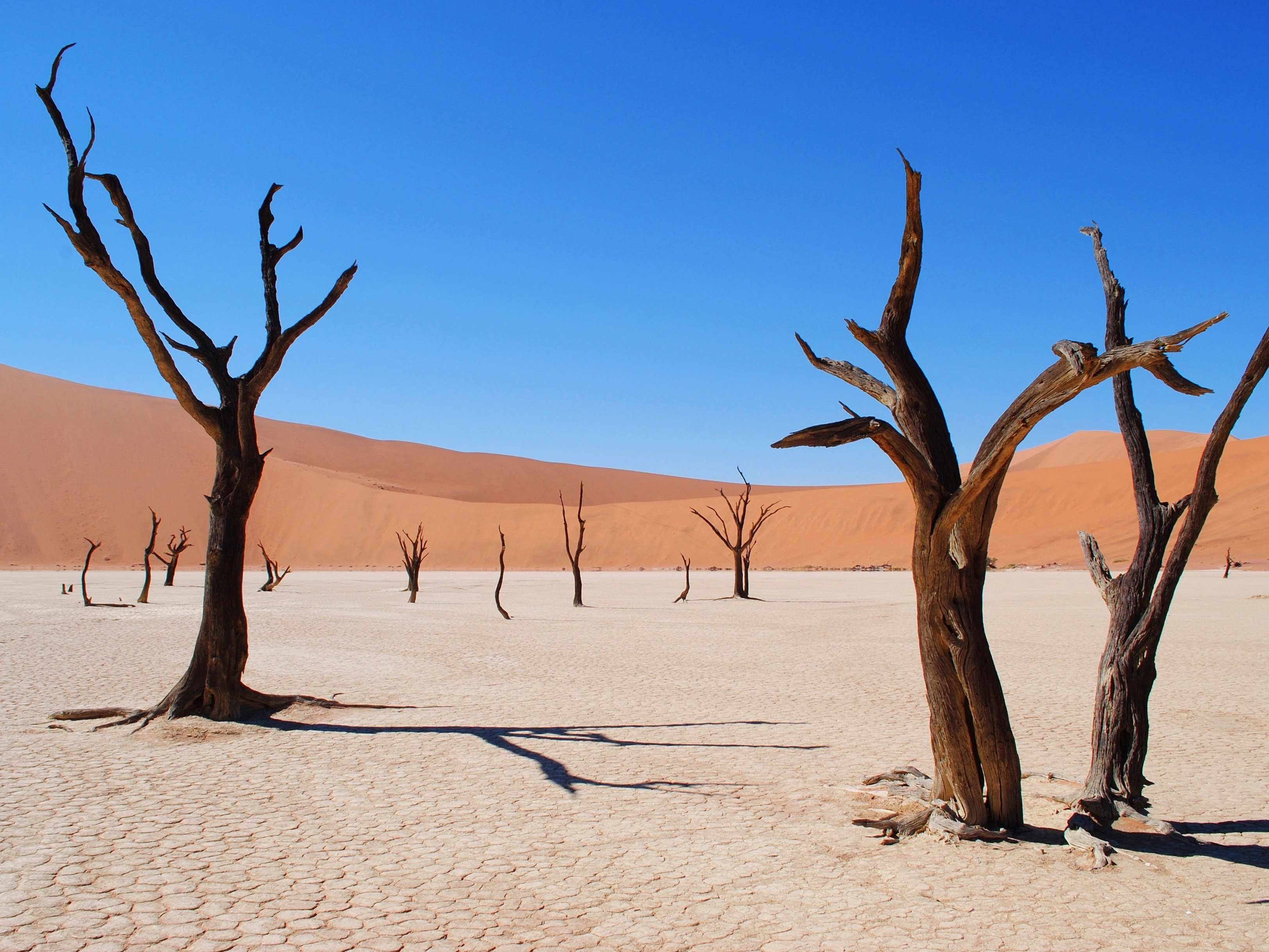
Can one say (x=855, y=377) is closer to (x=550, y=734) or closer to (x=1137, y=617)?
(x=1137, y=617)

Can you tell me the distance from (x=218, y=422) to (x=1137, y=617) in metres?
8.03

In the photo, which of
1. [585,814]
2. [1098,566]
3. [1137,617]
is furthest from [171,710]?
[1137,617]

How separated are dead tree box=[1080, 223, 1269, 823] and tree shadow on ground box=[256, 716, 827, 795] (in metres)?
2.62

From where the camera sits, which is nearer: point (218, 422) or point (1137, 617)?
point (1137, 617)

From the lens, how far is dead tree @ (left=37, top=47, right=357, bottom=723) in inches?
333

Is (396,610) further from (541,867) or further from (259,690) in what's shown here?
(541,867)

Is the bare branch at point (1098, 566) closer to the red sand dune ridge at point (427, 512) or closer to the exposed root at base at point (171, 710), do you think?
the exposed root at base at point (171, 710)

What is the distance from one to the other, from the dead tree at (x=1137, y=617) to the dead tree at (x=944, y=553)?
647mm

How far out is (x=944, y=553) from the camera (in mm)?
5145

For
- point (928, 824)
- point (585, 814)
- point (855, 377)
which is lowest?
point (585, 814)

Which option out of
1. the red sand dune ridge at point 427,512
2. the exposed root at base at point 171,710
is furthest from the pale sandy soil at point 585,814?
the red sand dune ridge at point 427,512

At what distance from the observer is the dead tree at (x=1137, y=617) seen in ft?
17.6

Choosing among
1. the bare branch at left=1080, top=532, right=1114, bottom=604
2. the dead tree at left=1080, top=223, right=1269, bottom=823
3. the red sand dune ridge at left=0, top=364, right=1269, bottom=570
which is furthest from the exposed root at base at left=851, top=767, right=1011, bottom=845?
the red sand dune ridge at left=0, top=364, right=1269, bottom=570

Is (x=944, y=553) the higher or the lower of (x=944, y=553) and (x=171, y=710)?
the higher
